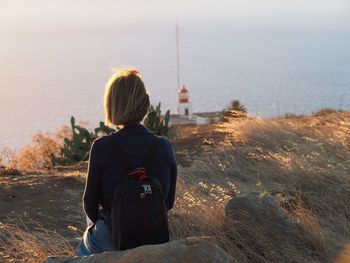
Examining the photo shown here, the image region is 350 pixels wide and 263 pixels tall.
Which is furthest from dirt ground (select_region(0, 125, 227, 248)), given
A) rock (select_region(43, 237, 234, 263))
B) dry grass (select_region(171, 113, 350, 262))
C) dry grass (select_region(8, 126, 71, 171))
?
dry grass (select_region(8, 126, 71, 171))

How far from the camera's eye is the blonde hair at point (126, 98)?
3191mm

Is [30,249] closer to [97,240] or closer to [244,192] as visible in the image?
[97,240]

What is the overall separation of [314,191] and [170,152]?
3079 mm

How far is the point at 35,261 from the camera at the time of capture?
154 inches

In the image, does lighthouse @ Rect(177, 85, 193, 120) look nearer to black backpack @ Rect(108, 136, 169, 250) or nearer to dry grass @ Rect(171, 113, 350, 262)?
dry grass @ Rect(171, 113, 350, 262)

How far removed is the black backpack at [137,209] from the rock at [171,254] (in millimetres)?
175

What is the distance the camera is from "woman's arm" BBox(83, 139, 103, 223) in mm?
3129

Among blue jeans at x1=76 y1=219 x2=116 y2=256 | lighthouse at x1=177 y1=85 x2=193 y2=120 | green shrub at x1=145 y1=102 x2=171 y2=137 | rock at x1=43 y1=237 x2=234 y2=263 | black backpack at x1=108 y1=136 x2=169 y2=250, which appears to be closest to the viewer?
rock at x1=43 y1=237 x2=234 y2=263

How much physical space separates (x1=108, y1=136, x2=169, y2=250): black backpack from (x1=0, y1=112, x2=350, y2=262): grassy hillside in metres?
1.10

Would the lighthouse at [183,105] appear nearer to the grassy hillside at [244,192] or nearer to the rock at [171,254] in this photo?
the grassy hillside at [244,192]

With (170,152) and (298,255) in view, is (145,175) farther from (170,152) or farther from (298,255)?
(298,255)

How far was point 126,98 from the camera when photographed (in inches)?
126

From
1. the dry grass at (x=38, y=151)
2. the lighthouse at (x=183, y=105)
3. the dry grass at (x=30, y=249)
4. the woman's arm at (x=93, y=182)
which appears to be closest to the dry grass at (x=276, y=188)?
the dry grass at (x=30, y=249)

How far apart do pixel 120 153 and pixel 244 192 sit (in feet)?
10.7
